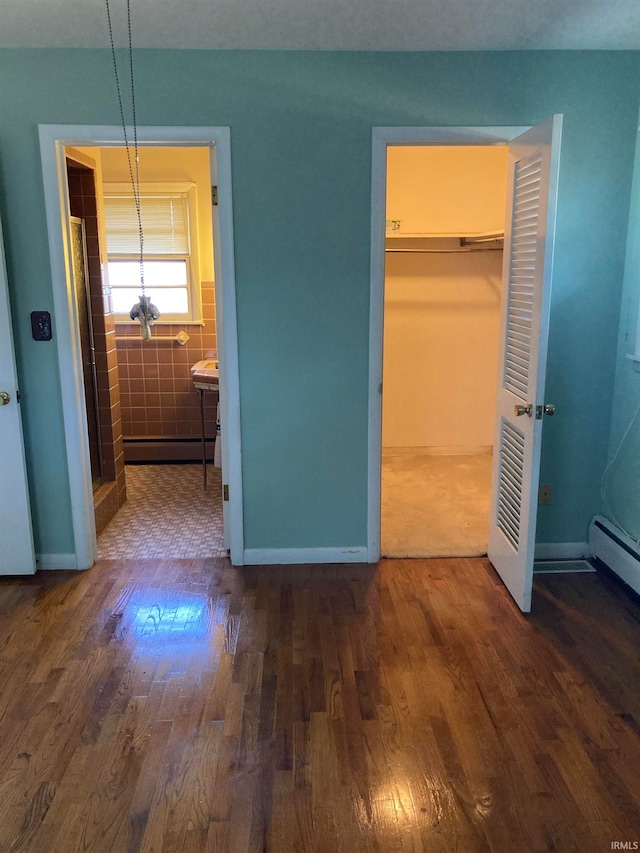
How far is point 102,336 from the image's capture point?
152 inches

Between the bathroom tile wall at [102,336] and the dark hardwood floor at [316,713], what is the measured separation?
0.98 meters

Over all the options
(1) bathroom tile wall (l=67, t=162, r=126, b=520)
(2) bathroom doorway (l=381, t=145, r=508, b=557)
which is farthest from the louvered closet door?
(1) bathroom tile wall (l=67, t=162, r=126, b=520)

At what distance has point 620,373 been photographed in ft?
10.3

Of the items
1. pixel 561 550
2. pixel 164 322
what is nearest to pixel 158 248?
pixel 164 322

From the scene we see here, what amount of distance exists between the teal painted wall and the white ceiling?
9cm

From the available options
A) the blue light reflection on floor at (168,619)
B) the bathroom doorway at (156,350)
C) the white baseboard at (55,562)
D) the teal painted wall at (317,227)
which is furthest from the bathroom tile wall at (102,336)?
the blue light reflection on floor at (168,619)

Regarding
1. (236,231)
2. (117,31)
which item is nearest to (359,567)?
(236,231)

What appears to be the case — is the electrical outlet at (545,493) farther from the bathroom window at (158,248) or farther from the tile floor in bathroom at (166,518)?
the bathroom window at (158,248)

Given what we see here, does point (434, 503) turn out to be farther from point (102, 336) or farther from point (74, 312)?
point (74, 312)

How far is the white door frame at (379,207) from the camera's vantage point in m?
2.90

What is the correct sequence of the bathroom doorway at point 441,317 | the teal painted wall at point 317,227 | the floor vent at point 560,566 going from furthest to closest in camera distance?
the bathroom doorway at point 441,317 < the floor vent at point 560,566 < the teal painted wall at point 317,227

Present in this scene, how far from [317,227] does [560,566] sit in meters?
2.08

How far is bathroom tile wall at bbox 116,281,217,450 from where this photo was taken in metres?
5.00

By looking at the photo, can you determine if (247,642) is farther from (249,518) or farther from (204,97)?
(204,97)
